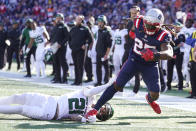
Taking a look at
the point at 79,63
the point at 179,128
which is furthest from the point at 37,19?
the point at 179,128

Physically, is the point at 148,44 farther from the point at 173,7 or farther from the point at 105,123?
the point at 173,7

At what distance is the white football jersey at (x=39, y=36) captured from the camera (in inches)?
658

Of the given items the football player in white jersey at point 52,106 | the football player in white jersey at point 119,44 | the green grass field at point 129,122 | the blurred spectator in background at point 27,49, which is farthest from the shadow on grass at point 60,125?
the blurred spectator in background at point 27,49

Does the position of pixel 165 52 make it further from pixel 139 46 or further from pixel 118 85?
pixel 118 85

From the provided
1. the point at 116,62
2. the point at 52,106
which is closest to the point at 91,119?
the point at 52,106

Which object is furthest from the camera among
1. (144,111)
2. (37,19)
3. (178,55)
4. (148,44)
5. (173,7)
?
(37,19)

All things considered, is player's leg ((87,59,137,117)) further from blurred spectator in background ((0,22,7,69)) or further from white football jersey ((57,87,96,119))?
blurred spectator in background ((0,22,7,69))

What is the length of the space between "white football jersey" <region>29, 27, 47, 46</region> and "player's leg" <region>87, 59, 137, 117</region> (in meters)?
9.01

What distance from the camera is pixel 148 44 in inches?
312

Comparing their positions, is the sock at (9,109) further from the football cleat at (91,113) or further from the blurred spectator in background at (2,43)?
the blurred spectator in background at (2,43)

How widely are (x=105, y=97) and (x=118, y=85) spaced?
271mm

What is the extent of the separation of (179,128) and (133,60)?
3.91 feet

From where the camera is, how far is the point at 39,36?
16.7 meters

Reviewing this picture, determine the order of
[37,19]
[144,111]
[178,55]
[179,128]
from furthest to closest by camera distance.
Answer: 1. [37,19]
2. [178,55]
3. [144,111]
4. [179,128]
